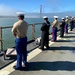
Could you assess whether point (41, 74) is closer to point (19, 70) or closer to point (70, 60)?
point (19, 70)

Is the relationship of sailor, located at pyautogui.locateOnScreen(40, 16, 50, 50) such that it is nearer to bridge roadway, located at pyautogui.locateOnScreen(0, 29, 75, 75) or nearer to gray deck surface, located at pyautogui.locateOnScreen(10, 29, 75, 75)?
bridge roadway, located at pyautogui.locateOnScreen(0, 29, 75, 75)

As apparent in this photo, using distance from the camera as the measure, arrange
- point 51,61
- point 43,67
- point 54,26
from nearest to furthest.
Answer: point 43,67
point 51,61
point 54,26

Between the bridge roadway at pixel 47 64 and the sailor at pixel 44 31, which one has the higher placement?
the sailor at pixel 44 31

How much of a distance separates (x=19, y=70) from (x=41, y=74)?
856 millimetres

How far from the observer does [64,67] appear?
8.52 m

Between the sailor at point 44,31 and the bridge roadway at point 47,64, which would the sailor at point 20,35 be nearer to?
the bridge roadway at point 47,64

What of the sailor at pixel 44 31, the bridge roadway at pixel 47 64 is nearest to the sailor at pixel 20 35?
the bridge roadway at pixel 47 64

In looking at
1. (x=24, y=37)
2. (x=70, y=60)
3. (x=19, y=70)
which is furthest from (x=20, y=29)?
(x=70, y=60)

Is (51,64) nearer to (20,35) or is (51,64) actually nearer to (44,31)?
(20,35)

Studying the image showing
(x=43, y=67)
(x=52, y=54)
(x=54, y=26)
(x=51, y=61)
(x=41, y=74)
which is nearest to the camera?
(x=41, y=74)

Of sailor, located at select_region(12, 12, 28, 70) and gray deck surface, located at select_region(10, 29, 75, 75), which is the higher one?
sailor, located at select_region(12, 12, 28, 70)

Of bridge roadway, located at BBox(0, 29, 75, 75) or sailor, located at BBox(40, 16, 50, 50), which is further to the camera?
sailor, located at BBox(40, 16, 50, 50)

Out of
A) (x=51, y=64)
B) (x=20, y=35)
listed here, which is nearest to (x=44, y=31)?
(x=51, y=64)

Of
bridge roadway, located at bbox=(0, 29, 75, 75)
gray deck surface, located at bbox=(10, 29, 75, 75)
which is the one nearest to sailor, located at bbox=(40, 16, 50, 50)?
bridge roadway, located at bbox=(0, 29, 75, 75)
